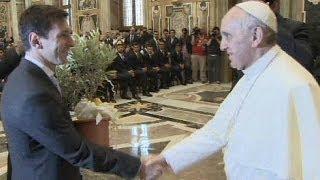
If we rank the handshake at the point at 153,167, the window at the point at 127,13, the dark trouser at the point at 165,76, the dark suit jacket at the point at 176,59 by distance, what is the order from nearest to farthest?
the handshake at the point at 153,167
the dark trouser at the point at 165,76
the dark suit jacket at the point at 176,59
the window at the point at 127,13

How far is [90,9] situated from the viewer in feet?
64.7

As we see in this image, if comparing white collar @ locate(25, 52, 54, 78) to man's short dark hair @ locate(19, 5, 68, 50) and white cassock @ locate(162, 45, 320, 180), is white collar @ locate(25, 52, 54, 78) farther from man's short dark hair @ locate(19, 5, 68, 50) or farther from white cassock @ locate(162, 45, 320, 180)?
white cassock @ locate(162, 45, 320, 180)

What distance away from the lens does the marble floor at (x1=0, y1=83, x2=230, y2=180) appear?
536cm

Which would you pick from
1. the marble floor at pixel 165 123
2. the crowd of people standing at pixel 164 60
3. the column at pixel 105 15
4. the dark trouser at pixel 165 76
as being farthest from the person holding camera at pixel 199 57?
the column at pixel 105 15

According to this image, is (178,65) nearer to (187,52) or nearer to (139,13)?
(187,52)

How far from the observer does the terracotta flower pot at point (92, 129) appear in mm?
3039

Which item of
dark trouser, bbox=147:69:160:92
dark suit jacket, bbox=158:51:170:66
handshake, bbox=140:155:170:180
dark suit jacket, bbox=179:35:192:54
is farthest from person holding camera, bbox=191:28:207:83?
handshake, bbox=140:155:170:180

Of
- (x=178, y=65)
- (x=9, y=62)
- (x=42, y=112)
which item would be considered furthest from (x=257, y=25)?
(x=178, y=65)

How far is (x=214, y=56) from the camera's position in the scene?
13930 millimetres

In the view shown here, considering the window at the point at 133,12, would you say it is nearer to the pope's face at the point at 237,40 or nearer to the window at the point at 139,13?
the window at the point at 139,13

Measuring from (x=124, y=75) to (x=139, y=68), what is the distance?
2.78 ft

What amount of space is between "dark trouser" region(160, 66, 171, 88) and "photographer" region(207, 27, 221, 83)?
58.6 inches

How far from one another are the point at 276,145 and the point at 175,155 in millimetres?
662

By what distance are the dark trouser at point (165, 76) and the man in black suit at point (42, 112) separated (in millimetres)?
10825
